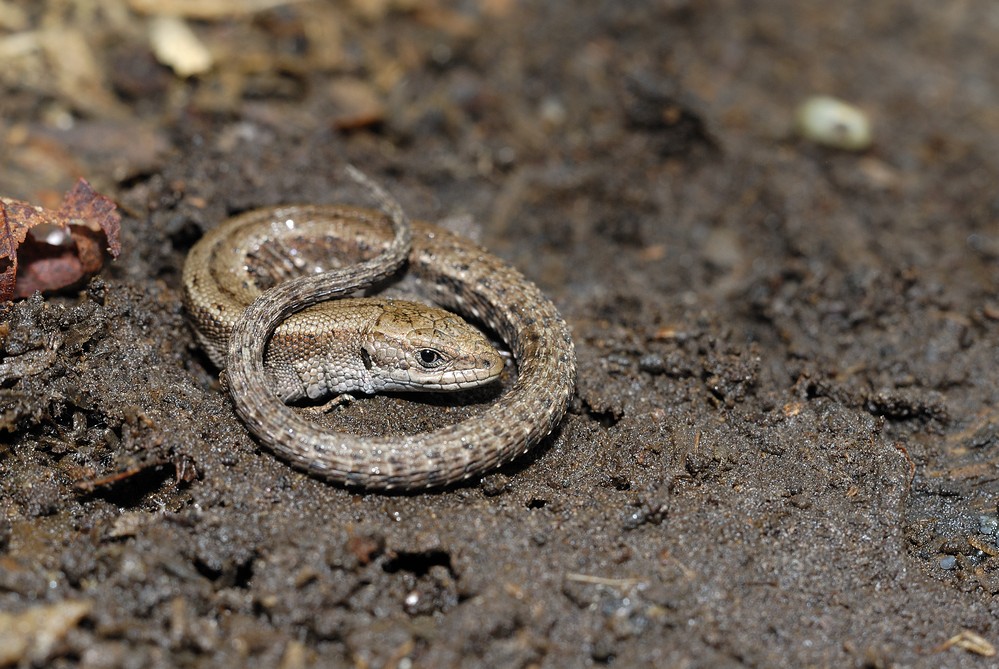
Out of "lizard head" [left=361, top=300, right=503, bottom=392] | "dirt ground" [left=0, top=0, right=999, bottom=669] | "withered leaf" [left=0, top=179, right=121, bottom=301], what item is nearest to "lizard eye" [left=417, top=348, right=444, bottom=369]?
"lizard head" [left=361, top=300, right=503, bottom=392]

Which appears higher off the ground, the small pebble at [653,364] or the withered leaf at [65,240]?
the withered leaf at [65,240]

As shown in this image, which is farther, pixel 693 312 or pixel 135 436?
pixel 693 312

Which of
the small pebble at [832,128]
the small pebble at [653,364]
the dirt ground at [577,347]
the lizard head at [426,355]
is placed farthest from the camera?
the small pebble at [832,128]

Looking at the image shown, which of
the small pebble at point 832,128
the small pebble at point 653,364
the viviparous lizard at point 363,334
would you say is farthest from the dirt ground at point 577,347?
the viviparous lizard at point 363,334

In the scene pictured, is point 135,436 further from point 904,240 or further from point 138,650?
point 904,240

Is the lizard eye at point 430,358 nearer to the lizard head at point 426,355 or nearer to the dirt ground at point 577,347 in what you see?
the lizard head at point 426,355

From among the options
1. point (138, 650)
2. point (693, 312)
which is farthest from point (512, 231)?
point (138, 650)

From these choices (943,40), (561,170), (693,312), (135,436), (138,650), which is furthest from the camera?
(943,40)

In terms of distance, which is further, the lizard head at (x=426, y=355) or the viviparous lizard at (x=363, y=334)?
the lizard head at (x=426, y=355)

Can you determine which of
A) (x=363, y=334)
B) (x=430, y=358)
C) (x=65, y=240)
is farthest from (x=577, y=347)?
(x=65, y=240)
